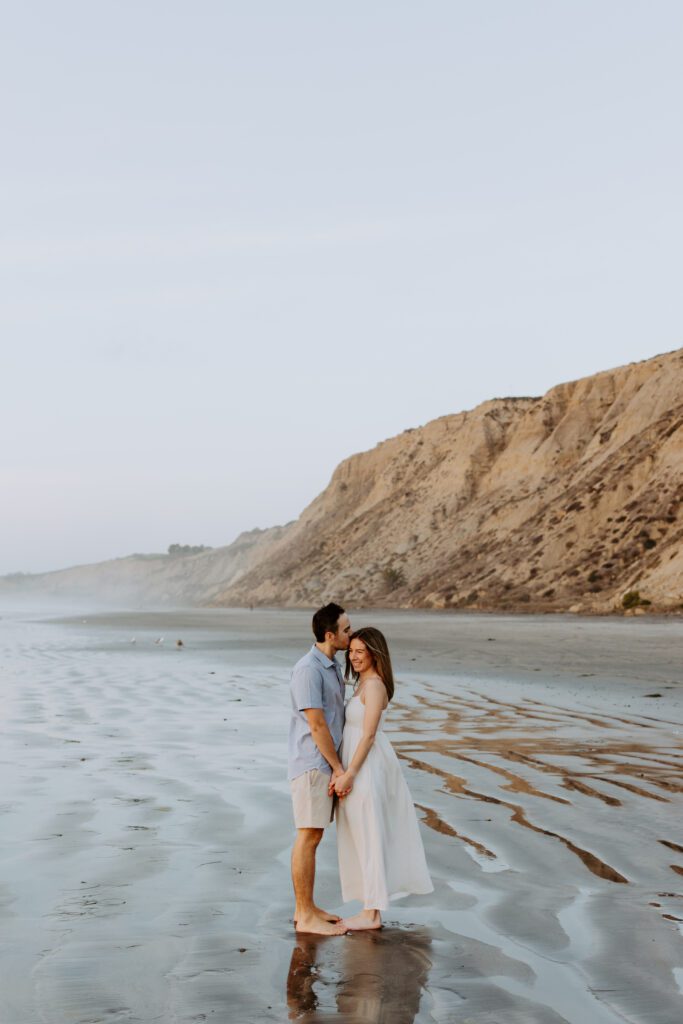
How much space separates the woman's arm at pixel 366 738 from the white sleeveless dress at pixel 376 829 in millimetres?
43

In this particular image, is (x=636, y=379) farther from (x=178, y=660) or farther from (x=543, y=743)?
(x=543, y=743)

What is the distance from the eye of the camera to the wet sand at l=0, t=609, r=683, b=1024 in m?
3.93

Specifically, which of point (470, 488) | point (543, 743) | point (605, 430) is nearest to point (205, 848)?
point (543, 743)

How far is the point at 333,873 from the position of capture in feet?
19.5

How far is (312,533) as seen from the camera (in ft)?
327

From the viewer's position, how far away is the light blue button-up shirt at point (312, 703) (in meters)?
5.14

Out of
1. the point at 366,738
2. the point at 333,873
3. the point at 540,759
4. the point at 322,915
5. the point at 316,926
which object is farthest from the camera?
the point at 540,759

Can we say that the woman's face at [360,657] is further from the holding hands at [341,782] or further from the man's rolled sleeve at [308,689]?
the holding hands at [341,782]

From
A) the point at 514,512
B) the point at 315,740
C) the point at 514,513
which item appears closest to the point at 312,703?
the point at 315,740

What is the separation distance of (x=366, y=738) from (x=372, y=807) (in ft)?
1.04

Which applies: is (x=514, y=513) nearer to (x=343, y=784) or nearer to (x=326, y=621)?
(x=326, y=621)

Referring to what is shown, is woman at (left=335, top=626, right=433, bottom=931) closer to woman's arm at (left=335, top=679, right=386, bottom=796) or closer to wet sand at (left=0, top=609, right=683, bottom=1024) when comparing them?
woman's arm at (left=335, top=679, right=386, bottom=796)

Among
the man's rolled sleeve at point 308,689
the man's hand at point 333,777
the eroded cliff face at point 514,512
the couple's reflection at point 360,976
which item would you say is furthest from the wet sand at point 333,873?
the eroded cliff face at point 514,512

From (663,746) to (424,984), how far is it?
20.5 ft
